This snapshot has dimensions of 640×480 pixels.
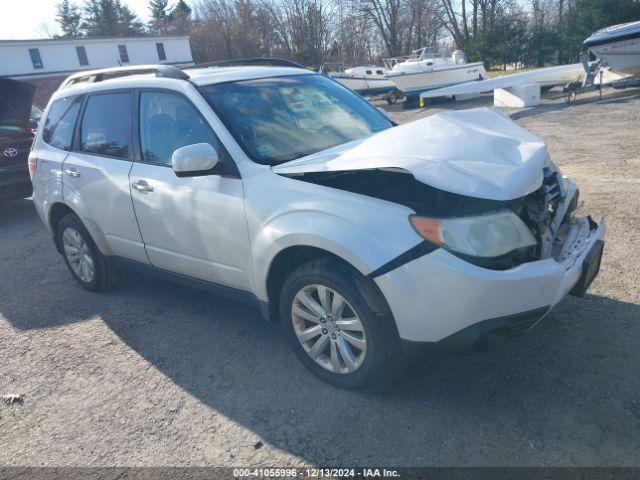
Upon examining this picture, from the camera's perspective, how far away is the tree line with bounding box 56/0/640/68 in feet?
102

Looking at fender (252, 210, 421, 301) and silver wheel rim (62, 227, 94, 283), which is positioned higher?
fender (252, 210, 421, 301)

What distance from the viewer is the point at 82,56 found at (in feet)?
147

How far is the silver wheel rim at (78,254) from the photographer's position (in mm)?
4836

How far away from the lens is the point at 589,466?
2.39 metres

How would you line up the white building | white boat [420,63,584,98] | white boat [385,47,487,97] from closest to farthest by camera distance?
1. white boat [420,63,584,98]
2. white boat [385,47,487,97]
3. the white building

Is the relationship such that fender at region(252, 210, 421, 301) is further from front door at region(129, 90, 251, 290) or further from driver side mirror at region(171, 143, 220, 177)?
driver side mirror at region(171, 143, 220, 177)

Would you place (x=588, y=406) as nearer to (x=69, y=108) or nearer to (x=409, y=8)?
(x=69, y=108)

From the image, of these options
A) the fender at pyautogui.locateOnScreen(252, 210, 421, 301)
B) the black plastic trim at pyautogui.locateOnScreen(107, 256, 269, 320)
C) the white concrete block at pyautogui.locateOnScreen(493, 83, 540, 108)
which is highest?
the fender at pyautogui.locateOnScreen(252, 210, 421, 301)

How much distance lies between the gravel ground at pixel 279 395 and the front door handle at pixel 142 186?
1.13 metres

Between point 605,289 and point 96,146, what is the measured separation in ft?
13.9

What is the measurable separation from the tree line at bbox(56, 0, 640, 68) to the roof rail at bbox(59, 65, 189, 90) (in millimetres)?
29281

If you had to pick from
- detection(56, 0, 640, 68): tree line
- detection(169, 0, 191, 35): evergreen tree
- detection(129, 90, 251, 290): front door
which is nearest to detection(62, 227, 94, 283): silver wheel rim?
detection(129, 90, 251, 290): front door

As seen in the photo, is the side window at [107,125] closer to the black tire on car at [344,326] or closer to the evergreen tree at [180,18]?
the black tire on car at [344,326]

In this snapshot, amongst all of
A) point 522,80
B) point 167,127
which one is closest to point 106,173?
point 167,127
